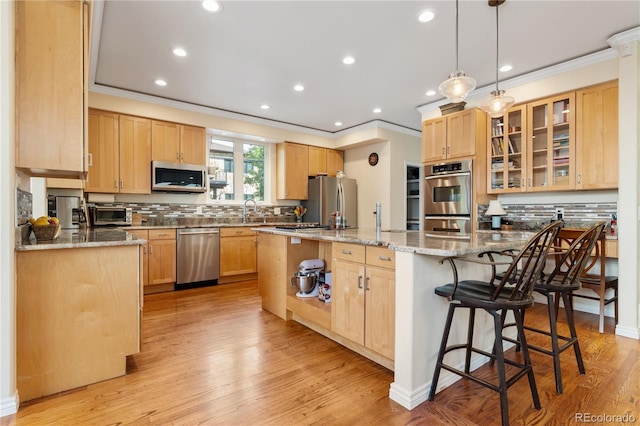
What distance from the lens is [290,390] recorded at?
1.92 metres

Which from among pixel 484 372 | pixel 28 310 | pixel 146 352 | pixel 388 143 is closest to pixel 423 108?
pixel 388 143

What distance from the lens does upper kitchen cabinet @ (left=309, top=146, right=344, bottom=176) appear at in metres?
6.30

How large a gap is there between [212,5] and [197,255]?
10.5ft

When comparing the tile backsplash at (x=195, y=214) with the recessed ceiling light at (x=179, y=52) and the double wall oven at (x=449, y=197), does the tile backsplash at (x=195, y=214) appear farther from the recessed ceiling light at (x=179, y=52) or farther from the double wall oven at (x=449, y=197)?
the double wall oven at (x=449, y=197)

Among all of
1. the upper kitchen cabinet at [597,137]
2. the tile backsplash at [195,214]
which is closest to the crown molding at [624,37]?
the upper kitchen cabinet at [597,137]

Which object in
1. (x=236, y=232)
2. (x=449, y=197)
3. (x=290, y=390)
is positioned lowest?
(x=290, y=390)

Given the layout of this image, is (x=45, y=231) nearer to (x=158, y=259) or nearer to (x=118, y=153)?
(x=158, y=259)

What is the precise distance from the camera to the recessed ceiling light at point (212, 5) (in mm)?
2451

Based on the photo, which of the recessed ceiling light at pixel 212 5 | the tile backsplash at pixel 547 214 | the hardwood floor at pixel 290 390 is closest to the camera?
the hardwood floor at pixel 290 390

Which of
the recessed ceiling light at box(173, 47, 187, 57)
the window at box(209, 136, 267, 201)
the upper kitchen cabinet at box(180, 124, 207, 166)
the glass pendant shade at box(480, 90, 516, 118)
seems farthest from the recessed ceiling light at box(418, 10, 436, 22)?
the window at box(209, 136, 267, 201)

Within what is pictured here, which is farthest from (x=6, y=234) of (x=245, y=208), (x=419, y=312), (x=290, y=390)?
(x=245, y=208)

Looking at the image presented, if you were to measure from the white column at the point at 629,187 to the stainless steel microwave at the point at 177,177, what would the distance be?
4.96m

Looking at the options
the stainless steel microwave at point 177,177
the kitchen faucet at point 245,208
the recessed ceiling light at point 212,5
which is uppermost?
the recessed ceiling light at point 212,5

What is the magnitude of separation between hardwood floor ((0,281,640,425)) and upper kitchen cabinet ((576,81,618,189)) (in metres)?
1.57
